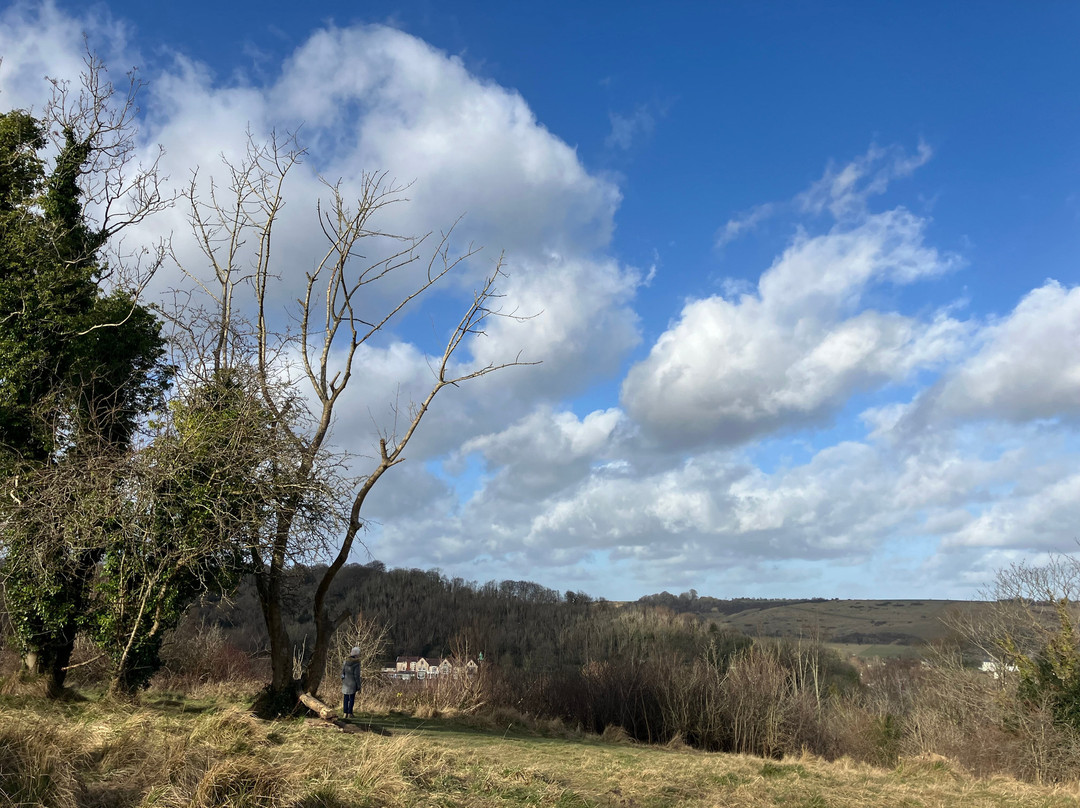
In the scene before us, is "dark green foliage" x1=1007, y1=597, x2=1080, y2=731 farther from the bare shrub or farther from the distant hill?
the distant hill

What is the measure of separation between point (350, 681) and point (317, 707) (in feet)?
7.10

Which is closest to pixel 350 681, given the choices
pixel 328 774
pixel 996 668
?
pixel 328 774

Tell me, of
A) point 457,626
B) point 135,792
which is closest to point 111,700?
point 135,792

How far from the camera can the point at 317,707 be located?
14.1 metres

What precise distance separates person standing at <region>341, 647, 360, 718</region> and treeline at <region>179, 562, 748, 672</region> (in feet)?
104

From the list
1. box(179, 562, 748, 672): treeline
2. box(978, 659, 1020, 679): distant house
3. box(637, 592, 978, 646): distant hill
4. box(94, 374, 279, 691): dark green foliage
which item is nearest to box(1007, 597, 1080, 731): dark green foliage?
box(978, 659, 1020, 679): distant house

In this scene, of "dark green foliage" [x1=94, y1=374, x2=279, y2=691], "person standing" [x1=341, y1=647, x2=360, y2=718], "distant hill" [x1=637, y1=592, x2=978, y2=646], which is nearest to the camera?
"dark green foliage" [x1=94, y1=374, x2=279, y2=691]

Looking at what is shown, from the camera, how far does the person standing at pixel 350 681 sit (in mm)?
16078

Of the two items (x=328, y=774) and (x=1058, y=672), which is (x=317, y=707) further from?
(x=1058, y=672)

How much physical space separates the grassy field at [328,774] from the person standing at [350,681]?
1.25 m

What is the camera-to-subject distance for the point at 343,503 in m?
15.4

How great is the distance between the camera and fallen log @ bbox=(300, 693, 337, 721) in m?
13.8

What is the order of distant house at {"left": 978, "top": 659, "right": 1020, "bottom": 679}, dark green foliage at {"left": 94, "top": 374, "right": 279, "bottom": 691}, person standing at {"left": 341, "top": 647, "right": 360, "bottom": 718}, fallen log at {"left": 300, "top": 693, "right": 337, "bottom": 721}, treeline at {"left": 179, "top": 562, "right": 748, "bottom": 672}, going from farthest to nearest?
treeline at {"left": 179, "top": 562, "right": 748, "bottom": 672}
distant house at {"left": 978, "top": 659, "right": 1020, "bottom": 679}
person standing at {"left": 341, "top": 647, "right": 360, "bottom": 718}
dark green foliage at {"left": 94, "top": 374, "right": 279, "bottom": 691}
fallen log at {"left": 300, "top": 693, "right": 337, "bottom": 721}

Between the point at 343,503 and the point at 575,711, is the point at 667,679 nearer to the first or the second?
the point at 575,711
